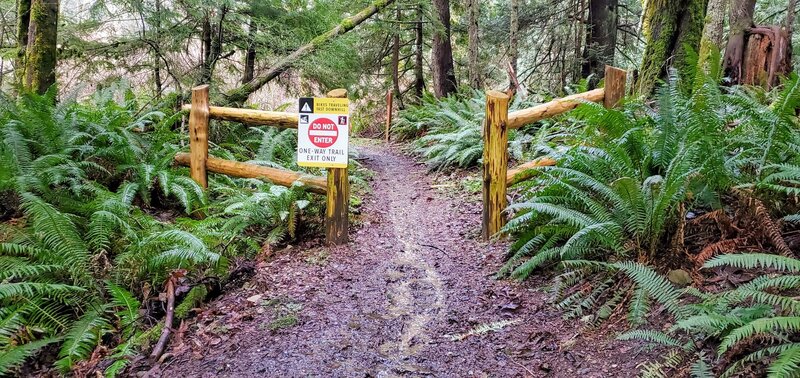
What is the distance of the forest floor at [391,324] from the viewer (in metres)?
2.54

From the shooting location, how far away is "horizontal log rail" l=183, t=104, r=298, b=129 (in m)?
4.75

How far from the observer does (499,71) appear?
53.6 feet

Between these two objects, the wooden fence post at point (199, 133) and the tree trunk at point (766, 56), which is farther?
the tree trunk at point (766, 56)

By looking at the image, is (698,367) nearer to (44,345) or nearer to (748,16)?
(44,345)

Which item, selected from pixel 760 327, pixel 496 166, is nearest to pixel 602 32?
pixel 496 166

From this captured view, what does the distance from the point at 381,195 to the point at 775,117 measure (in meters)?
4.41

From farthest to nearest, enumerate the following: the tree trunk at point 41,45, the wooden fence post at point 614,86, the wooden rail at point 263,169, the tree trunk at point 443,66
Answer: the tree trunk at point 443,66 → the tree trunk at point 41,45 → the wooden fence post at point 614,86 → the wooden rail at point 263,169

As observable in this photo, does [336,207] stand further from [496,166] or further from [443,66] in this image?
[443,66]

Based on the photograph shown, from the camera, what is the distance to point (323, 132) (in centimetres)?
429

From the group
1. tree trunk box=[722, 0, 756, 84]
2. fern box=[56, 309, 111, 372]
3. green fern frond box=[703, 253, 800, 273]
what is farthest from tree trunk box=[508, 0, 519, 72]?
fern box=[56, 309, 111, 372]

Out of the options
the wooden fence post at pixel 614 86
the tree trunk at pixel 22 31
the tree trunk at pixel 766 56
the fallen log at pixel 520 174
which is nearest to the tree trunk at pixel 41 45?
the tree trunk at pixel 22 31

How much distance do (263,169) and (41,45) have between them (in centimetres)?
327

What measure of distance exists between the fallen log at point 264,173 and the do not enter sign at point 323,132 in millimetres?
427

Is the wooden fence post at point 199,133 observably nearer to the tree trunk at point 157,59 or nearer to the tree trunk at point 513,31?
the tree trunk at point 157,59
